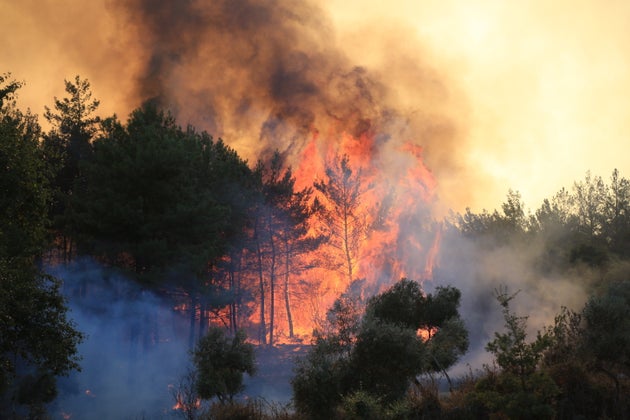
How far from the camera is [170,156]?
35281 mm

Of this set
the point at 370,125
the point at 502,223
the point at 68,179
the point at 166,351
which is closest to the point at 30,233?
the point at 166,351

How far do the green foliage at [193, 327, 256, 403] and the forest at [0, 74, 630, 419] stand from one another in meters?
0.08

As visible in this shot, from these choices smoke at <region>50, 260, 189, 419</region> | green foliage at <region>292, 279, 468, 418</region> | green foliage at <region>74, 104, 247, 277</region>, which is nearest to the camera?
green foliage at <region>292, 279, 468, 418</region>

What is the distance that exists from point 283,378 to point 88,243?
16520 mm

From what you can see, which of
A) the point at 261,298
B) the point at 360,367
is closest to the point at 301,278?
the point at 261,298

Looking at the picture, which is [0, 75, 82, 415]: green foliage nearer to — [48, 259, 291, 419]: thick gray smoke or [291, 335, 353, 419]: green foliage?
[291, 335, 353, 419]: green foliage

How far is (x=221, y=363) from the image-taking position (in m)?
22.7

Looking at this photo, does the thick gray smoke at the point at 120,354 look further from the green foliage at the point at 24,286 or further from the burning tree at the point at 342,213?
the burning tree at the point at 342,213

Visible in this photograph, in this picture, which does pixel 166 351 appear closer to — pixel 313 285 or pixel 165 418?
pixel 165 418

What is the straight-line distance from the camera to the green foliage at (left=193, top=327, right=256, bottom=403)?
2197 cm

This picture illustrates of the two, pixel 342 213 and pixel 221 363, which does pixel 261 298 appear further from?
pixel 221 363

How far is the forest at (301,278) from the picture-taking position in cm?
1752

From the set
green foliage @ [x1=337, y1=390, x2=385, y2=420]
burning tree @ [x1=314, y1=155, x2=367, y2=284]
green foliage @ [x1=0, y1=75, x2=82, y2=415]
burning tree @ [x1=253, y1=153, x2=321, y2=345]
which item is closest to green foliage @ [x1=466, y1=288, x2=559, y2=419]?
green foliage @ [x1=337, y1=390, x2=385, y2=420]

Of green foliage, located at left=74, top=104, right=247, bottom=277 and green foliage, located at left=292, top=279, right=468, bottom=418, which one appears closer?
green foliage, located at left=292, top=279, right=468, bottom=418
